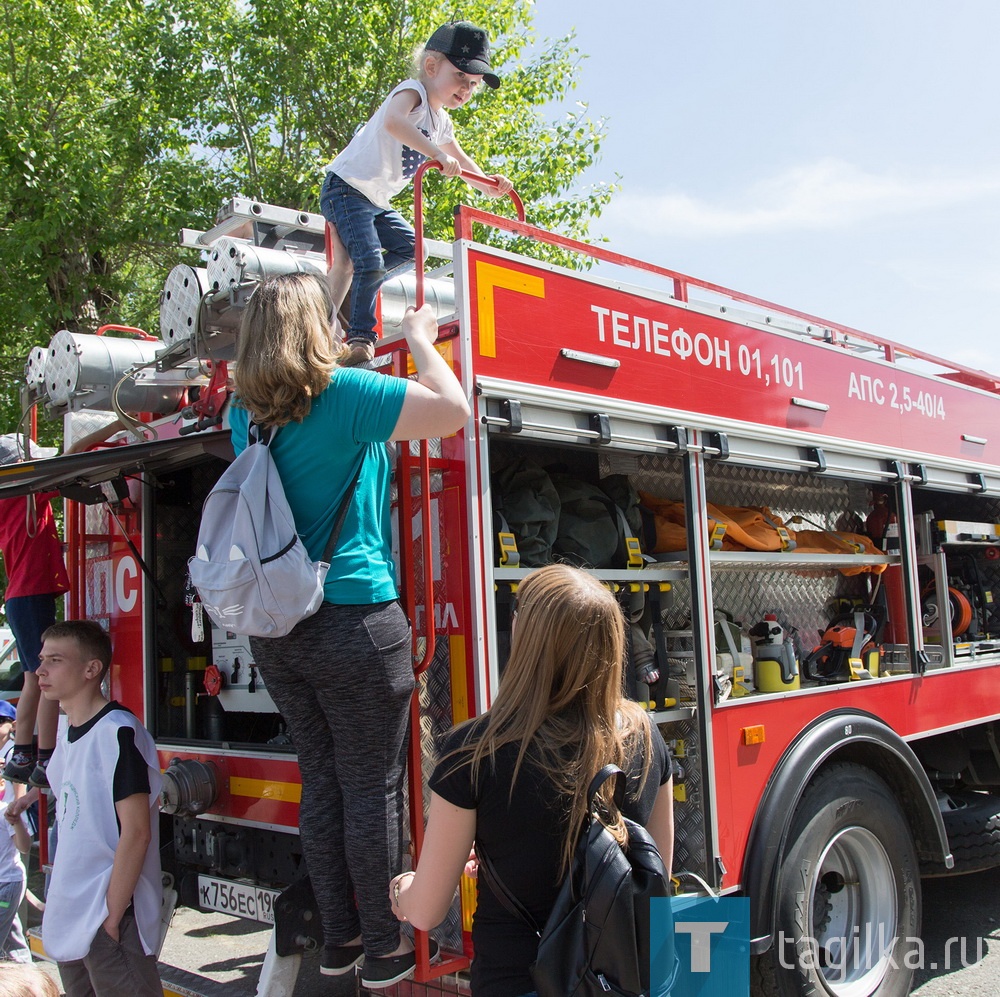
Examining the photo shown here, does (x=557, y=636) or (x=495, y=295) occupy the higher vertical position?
(x=495, y=295)

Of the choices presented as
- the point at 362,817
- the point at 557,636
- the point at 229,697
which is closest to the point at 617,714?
the point at 557,636

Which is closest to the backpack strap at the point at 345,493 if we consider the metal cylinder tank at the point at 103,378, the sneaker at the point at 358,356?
the sneaker at the point at 358,356

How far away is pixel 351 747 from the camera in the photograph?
256 centimetres

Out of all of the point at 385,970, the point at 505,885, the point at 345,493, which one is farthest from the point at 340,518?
the point at 385,970

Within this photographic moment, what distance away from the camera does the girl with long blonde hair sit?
6.28ft

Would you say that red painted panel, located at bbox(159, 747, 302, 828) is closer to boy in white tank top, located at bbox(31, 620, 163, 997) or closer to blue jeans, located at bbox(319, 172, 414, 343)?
boy in white tank top, located at bbox(31, 620, 163, 997)

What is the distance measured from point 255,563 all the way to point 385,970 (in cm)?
109

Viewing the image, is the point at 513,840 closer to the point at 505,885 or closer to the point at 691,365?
the point at 505,885

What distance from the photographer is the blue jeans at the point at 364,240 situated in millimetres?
3389

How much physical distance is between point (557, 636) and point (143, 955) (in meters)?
1.97

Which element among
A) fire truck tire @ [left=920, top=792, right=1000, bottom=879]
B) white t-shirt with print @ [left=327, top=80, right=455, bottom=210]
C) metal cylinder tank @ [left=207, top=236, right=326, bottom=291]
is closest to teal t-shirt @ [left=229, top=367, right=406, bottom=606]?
metal cylinder tank @ [left=207, top=236, right=326, bottom=291]

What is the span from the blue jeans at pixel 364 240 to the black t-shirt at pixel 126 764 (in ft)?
4.70

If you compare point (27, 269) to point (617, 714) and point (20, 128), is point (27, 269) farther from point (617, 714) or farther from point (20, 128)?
point (617, 714)

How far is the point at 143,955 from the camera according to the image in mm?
3043
